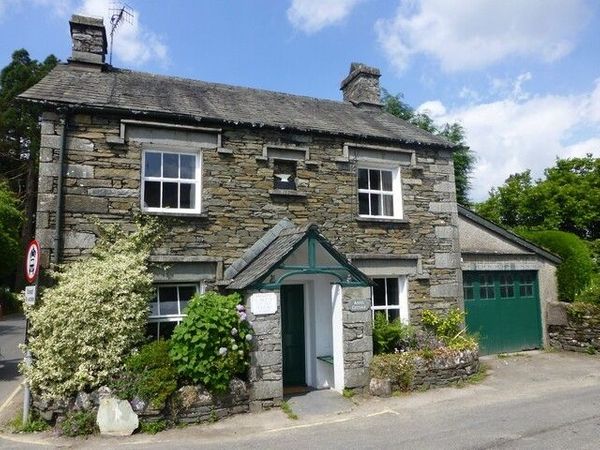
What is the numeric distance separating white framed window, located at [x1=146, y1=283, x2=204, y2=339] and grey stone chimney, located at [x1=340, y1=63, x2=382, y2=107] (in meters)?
8.48

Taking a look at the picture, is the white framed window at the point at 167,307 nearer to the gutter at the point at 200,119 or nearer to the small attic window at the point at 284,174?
the small attic window at the point at 284,174

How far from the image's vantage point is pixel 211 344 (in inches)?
295

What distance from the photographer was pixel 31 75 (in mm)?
29312

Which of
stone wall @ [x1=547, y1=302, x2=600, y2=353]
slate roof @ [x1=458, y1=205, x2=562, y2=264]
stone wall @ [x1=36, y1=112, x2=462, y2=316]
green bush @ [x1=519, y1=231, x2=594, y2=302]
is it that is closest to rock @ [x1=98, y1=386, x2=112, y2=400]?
stone wall @ [x1=36, y1=112, x2=462, y2=316]

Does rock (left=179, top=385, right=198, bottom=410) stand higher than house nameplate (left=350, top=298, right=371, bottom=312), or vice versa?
house nameplate (left=350, top=298, right=371, bottom=312)

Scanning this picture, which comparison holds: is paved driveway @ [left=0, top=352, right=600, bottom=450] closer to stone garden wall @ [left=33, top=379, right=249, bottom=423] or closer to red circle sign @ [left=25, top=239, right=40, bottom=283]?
stone garden wall @ [left=33, top=379, right=249, bottom=423]

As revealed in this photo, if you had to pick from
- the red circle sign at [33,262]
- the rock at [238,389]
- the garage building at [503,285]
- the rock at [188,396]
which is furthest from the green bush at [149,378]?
the garage building at [503,285]

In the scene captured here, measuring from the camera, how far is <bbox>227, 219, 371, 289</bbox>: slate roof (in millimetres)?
8367

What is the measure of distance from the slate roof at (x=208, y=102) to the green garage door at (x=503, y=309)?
4.26 meters

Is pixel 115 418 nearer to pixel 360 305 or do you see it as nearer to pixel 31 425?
pixel 31 425

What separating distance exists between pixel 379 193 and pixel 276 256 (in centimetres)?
402

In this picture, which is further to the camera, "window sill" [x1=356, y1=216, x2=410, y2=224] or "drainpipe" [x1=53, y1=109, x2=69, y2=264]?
"window sill" [x1=356, y1=216, x2=410, y2=224]

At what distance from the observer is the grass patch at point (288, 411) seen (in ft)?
25.3

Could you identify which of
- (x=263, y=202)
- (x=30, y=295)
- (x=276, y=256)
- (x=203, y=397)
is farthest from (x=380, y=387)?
(x=30, y=295)
